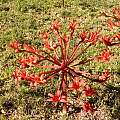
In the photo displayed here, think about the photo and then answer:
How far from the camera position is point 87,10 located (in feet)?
35.8

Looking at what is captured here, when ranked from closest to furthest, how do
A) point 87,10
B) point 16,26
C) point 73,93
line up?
1. point 73,93
2. point 16,26
3. point 87,10

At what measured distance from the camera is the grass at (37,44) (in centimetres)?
596

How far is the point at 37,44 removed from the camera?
8.59 m

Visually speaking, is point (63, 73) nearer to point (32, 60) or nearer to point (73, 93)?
point (32, 60)

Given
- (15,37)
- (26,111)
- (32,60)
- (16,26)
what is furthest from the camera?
(16,26)

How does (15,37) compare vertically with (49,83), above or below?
above

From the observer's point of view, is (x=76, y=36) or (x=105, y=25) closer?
(x=76, y=36)

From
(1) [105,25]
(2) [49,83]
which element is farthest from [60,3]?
(2) [49,83]

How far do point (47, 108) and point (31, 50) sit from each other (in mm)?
1184

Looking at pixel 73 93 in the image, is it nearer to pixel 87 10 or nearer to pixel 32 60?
pixel 32 60

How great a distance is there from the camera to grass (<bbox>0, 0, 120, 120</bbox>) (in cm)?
596

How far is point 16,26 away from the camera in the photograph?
9.56 m

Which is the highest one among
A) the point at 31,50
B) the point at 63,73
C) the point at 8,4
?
the point at 8,4

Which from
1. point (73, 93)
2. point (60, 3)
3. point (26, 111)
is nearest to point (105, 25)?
point (60, 3)
